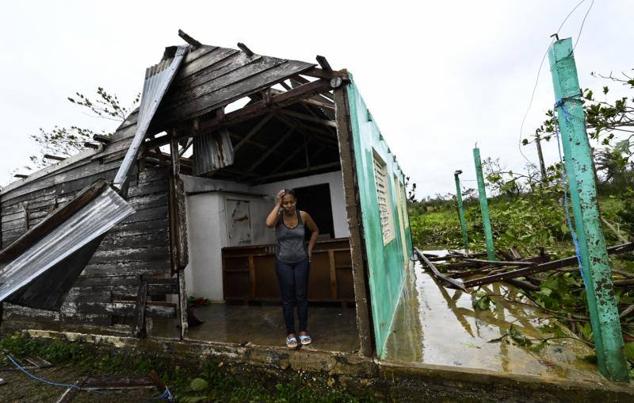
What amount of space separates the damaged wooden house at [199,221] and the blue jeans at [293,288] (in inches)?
15.3

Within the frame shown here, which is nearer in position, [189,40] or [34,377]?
[189,40]

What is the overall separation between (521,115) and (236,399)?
4230 mm

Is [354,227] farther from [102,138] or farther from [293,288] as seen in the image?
[102,138]

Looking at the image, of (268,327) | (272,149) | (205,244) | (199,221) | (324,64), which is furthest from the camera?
(272,149)

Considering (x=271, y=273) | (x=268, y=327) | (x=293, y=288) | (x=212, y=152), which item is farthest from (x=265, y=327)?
(x=212, y=152)

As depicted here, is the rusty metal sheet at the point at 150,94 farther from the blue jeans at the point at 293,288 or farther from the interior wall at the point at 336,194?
the interior wall at the point at 336,194

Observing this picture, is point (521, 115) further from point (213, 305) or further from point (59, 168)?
point (59, 168)

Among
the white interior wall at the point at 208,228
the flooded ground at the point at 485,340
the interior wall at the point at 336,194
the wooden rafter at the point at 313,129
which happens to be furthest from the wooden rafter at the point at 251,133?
the flooded ground at the point at 485,340

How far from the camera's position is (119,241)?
4543 mm

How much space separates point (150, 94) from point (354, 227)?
3.12 metres

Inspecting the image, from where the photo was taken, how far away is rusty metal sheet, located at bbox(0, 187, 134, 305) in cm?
216

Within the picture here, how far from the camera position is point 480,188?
6387 millimetres

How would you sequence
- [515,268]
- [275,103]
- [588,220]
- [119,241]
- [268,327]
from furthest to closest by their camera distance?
[515,268] < [119,241] < [268,327] < [275,103] < [588,220]

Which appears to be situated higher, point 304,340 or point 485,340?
point 304,340
